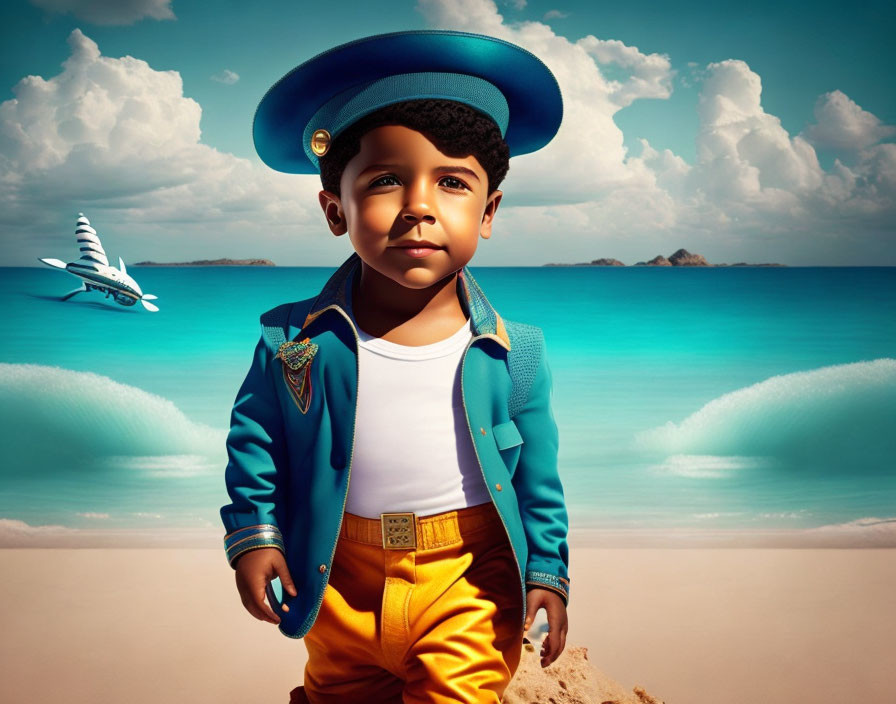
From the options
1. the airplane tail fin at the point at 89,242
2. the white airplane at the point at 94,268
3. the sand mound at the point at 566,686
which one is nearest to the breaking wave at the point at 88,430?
the white airplane at the point at 94,268

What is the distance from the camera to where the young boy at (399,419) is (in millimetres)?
1492

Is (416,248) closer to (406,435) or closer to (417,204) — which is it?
(417,204)

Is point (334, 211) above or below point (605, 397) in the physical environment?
below

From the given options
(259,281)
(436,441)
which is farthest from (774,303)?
(436,441)

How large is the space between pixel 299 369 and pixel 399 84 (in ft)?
1.80

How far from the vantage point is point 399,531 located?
5.02ft

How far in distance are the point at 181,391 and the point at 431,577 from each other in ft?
20.1

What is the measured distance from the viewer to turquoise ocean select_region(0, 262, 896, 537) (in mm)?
5082

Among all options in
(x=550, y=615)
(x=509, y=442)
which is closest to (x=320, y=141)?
(x=509, y=442)

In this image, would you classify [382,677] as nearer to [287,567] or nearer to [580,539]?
[287,567]

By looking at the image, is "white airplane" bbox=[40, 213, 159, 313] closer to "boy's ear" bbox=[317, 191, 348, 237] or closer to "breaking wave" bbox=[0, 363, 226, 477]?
"breaking wave" bbox=[0, 363, 226, 477]

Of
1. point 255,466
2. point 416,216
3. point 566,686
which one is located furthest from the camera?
point 566,686

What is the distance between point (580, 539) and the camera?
4.13 metres

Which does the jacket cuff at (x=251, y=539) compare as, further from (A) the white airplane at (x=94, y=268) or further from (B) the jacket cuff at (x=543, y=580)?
(A) the white airplane at (x=94, y=268)
